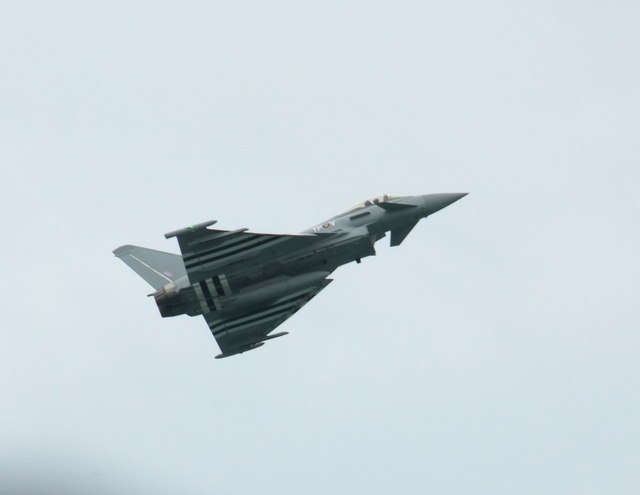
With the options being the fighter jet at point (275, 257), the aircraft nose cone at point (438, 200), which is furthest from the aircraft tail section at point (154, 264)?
the aircraft nose cone at point (438, 200)

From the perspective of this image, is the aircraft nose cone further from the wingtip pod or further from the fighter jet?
the wingtip pod

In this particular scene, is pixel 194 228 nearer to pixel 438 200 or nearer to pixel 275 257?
pixel 275 257

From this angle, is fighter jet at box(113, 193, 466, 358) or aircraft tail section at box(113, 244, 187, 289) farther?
aircraft tail section at box(113, 244, 187, 289)

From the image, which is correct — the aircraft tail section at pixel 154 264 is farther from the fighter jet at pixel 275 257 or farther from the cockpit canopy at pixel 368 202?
the cockpit canopy at pixel 368 202

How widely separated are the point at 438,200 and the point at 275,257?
6806 mm

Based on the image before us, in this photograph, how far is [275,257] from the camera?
1783 inches

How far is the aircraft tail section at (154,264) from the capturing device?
48562 mm

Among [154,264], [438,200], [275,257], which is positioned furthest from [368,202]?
[154,264]

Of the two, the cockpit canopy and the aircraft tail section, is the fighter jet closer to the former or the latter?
the cockpit canopy

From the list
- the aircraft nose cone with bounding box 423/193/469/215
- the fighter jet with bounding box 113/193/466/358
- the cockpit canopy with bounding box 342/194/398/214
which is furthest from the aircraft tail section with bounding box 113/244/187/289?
the aircraft nose cone with bounding box 423/193/469/215

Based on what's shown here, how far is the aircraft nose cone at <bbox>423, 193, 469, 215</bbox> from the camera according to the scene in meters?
45.8

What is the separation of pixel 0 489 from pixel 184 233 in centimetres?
1461

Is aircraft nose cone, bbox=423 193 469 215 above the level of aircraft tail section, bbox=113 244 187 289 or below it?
above

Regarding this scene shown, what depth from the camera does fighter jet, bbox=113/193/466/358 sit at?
147 feet
